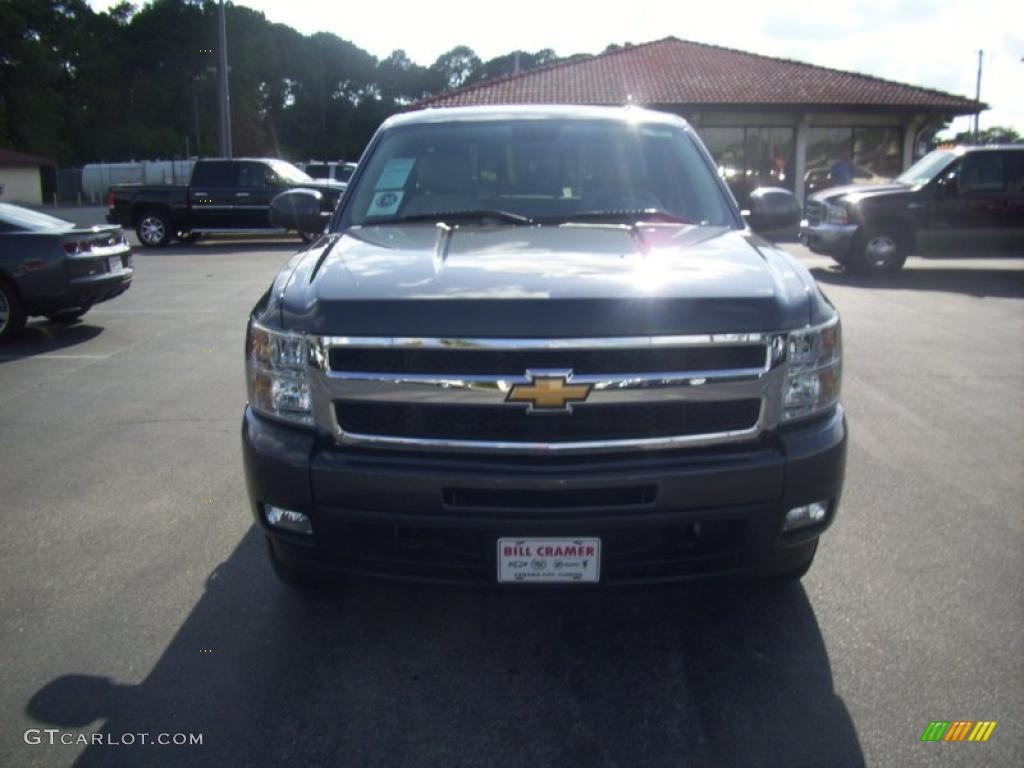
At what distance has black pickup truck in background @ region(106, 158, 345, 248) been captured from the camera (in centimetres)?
2172

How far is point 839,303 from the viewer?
11891 mm

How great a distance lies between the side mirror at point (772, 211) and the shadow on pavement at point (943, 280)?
30.3 feet

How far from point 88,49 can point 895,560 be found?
2848 inches

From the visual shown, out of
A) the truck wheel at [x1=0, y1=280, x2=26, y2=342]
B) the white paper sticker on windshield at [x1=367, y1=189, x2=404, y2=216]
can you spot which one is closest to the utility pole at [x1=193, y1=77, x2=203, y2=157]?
the truck wheel at [x1=0, y1=280, x2=26, y2=342]

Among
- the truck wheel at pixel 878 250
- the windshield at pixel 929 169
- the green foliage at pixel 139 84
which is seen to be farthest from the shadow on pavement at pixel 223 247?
the green foliage at pixel 139 84

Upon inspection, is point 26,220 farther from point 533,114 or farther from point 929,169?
point 929,169

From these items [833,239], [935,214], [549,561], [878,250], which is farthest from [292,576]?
[935,214]

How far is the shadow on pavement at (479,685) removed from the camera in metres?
2.81

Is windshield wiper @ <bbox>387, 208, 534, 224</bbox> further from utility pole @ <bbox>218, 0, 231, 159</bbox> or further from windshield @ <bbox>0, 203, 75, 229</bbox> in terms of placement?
utility pole @ <bbox>218, 0, 231, 159</bbox>

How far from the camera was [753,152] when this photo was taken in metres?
28.7

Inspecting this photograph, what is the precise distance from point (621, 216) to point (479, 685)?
78.9 inches

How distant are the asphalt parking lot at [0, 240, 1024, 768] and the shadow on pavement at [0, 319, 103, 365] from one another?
400 cm

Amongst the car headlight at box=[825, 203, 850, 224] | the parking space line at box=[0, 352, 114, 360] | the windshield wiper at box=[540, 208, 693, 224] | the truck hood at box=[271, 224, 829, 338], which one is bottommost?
the parking space line at box=[0, 352, 114, 360]

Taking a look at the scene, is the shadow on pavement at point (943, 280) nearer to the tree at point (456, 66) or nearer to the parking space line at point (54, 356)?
the parking space line at point (54, 356)
